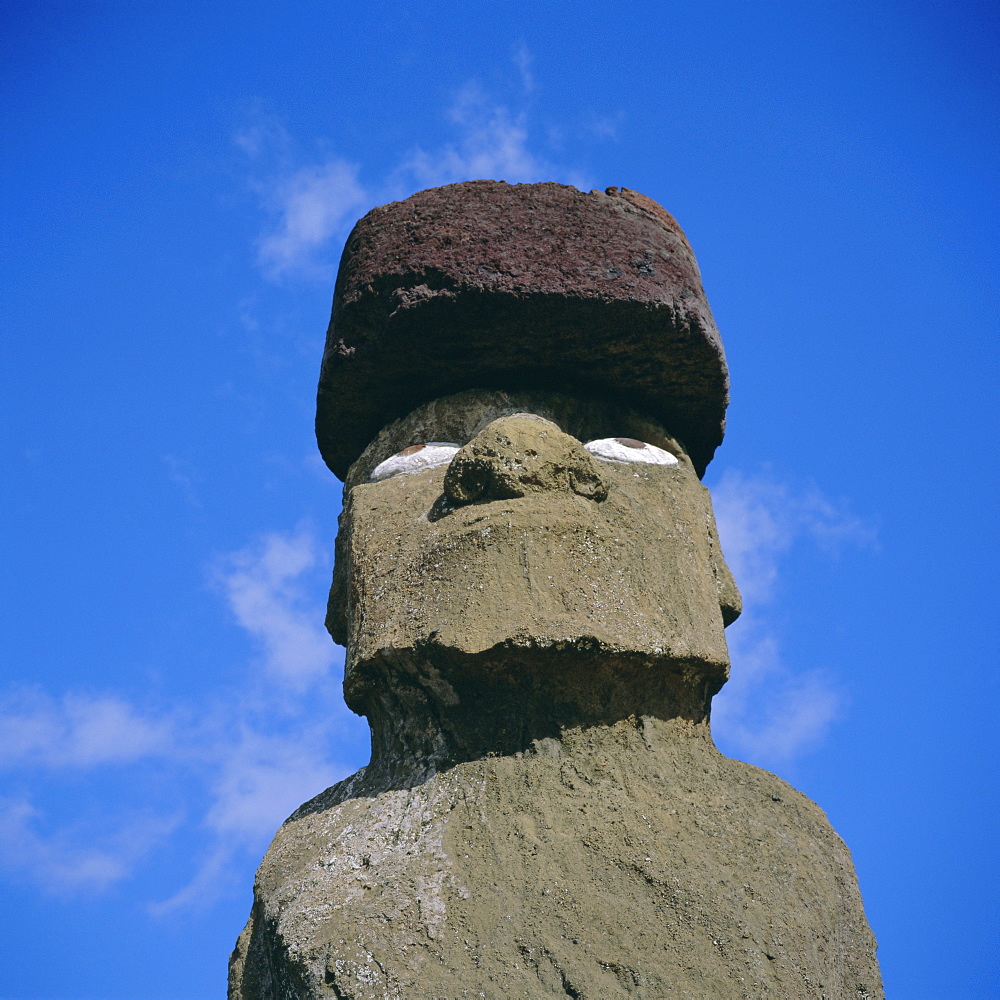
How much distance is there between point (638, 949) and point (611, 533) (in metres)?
1.16

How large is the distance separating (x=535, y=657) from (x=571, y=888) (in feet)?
1.95

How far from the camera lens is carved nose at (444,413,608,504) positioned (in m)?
3.31

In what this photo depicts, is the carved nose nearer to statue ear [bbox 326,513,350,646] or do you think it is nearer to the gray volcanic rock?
statue ear [bbox 326,513,350,646]

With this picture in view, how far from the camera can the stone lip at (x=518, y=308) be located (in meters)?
3.84

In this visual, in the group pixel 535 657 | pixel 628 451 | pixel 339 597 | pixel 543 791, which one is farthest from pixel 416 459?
pixel 543 791

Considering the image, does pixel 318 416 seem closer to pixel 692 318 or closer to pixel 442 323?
pixel 442 323

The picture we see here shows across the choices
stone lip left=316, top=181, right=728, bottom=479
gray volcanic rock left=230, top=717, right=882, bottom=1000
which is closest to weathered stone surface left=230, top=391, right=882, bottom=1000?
gray volcanic rock left=230, top=717, right=882, bottom=1000

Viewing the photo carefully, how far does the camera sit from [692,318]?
13.0 feet

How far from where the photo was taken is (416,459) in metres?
3.75

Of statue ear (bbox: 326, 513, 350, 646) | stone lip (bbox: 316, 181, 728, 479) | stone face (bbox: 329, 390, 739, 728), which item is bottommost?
stone face (bbox: 329, 390, 739, 728)

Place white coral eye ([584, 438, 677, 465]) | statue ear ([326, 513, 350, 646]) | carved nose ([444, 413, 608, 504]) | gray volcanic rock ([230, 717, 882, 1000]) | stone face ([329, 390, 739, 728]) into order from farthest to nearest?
1. statue ear ([326, 513, 350, 646])
2. white coral eye ([584, 438, 677, 465])
3. carved nose ([444, 413, 608, 504])
4. stone face ([329, 390, 739, 728])
5. gray volcanic rock ([230, 717, 882, 1000])

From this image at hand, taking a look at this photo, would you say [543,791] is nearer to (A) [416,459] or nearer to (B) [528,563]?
(B) [528,563]

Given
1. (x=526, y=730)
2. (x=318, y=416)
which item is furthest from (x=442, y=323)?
(x=526, y=730)

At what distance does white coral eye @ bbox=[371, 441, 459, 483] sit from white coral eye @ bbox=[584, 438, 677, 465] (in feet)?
1.50
